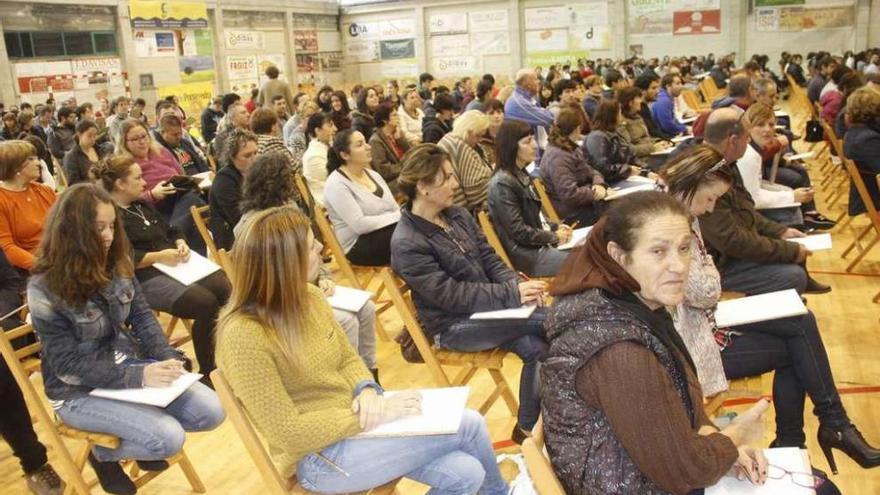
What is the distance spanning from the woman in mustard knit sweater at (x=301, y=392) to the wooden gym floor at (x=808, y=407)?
60 cm

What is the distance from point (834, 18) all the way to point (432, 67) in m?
11.0

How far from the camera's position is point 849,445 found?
277 cm

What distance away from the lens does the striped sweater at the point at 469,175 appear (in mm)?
5055

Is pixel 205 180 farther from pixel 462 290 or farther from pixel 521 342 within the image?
pixel 521 342

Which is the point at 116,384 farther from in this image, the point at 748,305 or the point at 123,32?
the point at 123,32

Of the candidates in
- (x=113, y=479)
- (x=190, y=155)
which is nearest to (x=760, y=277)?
(x=113, y=479)

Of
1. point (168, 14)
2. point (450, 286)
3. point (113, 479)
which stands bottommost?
point (113, 479)

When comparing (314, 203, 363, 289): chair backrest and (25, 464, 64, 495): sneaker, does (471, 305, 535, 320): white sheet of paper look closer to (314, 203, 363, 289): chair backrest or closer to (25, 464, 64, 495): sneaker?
(314, 203, 363, 289): chair backrest

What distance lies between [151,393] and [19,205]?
184cm

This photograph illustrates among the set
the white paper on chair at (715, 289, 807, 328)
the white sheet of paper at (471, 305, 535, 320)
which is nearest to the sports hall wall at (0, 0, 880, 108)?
the white sheet of paper at (471, 305, 535, 320)

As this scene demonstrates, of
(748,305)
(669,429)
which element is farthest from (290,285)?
(748,305)

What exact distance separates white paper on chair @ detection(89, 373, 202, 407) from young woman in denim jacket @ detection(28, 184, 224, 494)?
0.07 ft

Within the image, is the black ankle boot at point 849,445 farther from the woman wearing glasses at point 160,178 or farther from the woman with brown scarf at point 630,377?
the woman wearing glasses at point 160,178

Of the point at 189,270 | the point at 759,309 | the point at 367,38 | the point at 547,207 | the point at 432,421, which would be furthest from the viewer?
the point at 367,38
